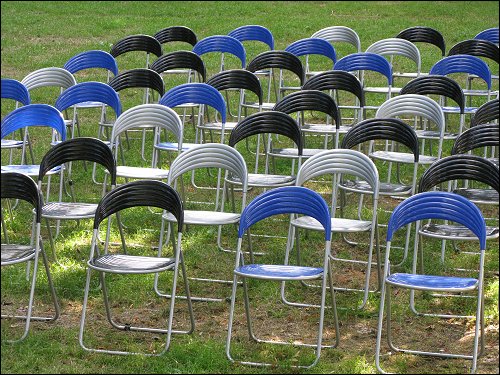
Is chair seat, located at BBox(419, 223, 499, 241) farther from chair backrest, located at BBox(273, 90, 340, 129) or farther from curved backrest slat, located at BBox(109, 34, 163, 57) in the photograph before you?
curved backrest slat, located at BBox(109, 34, 163, 57)

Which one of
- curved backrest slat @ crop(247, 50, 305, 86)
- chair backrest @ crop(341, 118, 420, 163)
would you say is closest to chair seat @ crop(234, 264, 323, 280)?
chair backrest @ crop(341, 118, 420, 163)

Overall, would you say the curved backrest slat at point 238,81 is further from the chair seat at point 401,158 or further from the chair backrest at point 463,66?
the chair backrest at point 463,66

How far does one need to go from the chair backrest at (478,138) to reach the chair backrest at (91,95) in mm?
3458

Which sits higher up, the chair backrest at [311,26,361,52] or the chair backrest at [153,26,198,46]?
the chair backrest at [311,26,361,52]

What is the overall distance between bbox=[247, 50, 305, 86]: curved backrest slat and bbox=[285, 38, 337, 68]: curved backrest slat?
1.01 meters

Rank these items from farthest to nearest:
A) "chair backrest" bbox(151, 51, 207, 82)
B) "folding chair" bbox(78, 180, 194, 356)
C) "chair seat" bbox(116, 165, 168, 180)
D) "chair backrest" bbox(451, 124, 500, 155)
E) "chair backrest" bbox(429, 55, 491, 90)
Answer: "chair backrest" bbox(151, 51, 207, 82) → "chair backrest" bbox(429, 55, 491, 90) → "chair seat" bbox(116, 165, 168, 180) → "chair backrest" bbox(451, 124, 500, 155) → "folding chair" bbox(78, 180, 194, 356)

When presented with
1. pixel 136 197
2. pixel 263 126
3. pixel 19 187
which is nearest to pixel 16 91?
pixel 263 126

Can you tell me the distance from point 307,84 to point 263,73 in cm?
234

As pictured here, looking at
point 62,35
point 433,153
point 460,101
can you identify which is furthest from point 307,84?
point 62,35

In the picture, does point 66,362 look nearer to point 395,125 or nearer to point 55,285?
point 55,285

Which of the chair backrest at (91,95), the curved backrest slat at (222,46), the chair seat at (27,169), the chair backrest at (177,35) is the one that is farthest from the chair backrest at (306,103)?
the chair backrest at (177,35)

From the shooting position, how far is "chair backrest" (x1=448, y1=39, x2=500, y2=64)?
483 inches

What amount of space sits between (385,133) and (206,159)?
155cm

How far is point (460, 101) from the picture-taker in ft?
32.7
